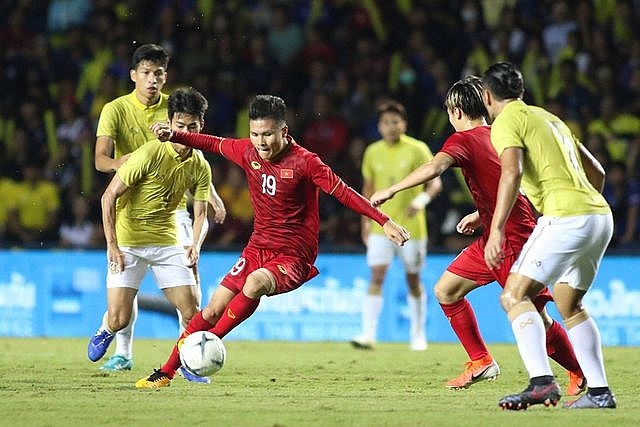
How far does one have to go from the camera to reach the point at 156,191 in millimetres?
9586

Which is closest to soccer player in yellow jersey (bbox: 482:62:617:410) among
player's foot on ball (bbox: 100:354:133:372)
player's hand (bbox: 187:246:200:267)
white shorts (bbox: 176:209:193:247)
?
player's hand (bbox: 187:246:200:267)

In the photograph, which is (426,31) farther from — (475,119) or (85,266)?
(475,119)

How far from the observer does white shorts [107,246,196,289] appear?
31.7ft

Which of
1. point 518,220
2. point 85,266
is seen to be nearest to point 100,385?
point 518,220

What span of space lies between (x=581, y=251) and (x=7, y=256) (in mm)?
9483

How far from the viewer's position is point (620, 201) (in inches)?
592

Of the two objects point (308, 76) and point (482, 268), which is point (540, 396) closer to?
point (482, 268)

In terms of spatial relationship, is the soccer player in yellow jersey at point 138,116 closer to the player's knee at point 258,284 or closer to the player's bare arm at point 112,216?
the player's bare arm at point 112,216

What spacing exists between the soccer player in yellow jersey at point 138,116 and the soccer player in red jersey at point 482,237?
2081 millimetres

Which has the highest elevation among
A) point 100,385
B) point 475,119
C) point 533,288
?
point 475,119

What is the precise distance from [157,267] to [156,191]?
591mm

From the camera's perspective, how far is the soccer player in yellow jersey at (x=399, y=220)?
43.9 feet

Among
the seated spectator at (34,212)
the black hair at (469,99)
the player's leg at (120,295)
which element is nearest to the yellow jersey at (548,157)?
the black hair at (469,99)

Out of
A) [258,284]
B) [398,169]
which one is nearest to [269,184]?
[258,284]
